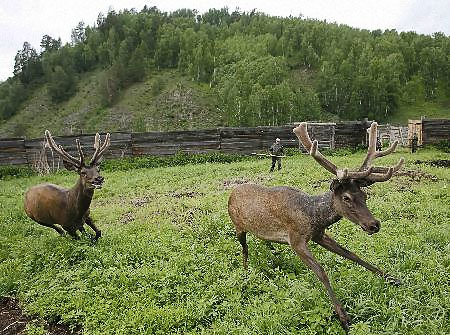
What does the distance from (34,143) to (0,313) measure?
17.9 meters

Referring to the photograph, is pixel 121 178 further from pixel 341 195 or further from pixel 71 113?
pixel 71 113

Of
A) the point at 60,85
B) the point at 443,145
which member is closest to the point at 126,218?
the point at 443,145

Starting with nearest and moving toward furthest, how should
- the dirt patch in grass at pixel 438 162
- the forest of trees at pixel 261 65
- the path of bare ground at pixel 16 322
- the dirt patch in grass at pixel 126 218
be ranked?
the path of bare ground at pixel 16 322, the dirt patch in grass at pixel 126 218, the dirt patch in grass at pixel 438 162, the forest of trees at pixel 261 65

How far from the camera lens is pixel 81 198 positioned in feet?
25.5

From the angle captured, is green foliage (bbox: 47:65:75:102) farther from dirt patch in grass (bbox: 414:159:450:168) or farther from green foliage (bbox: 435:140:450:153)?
dirt patch in grass (bbox: 414:159:450:168)

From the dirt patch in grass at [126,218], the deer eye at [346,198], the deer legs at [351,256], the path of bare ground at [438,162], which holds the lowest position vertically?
the path of bare ground at [438,162]

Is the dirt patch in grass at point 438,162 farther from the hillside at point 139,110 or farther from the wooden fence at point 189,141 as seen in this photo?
the hillside at point 139,110

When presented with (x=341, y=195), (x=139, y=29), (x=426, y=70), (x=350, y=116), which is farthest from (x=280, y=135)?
(x=139, y=29)

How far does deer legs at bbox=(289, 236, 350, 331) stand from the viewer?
453cm

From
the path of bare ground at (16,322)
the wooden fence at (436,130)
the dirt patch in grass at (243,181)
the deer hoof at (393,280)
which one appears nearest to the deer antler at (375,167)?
the deer hoof at (393,280)

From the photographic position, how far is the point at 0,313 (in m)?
6.45

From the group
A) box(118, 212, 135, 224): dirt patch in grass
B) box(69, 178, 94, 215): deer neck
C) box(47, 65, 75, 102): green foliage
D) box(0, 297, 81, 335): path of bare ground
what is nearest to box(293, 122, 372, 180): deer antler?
box(0, 297, 81, 335): path of bare ground

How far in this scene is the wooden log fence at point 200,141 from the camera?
22.3 meters

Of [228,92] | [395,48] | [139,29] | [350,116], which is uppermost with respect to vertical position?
[139,29]
